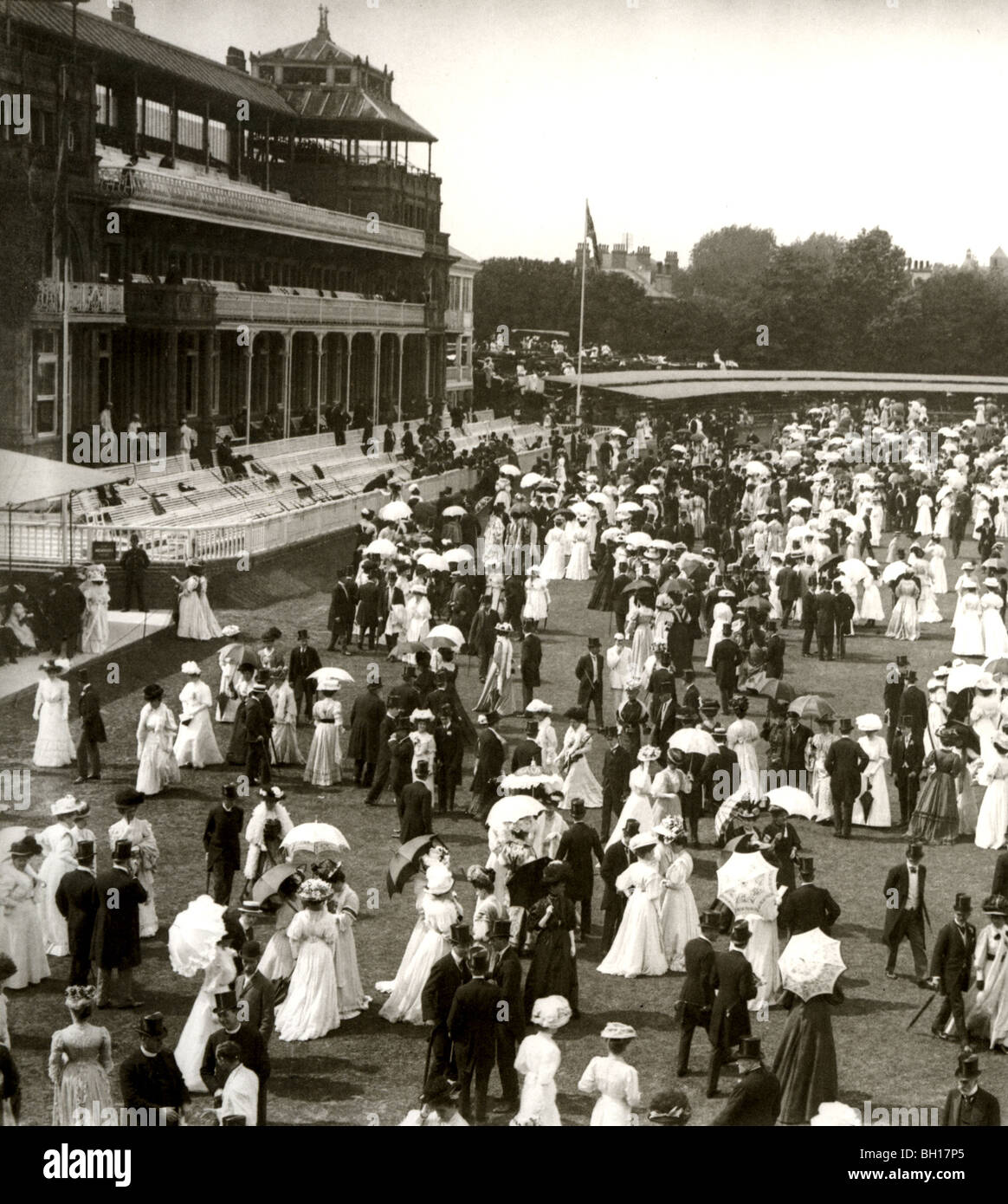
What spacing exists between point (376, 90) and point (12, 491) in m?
7.89

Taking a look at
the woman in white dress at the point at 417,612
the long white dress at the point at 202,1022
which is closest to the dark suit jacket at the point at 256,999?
the long white dress at the point at 202,1022

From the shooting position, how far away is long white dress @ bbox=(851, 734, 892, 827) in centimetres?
1644

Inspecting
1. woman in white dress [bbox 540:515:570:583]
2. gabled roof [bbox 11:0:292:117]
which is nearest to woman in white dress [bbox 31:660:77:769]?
gabled roof [bbox 11:0:292:117]

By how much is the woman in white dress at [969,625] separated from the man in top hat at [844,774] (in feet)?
28.9

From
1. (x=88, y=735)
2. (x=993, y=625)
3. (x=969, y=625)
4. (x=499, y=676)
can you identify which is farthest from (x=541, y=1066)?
(x=969, y=625)

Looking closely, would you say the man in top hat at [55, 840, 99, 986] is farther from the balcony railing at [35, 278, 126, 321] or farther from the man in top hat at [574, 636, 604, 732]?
the balcony railing at [35, 278, 126, 321]

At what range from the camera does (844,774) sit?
52.4ft

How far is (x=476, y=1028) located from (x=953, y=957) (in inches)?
137

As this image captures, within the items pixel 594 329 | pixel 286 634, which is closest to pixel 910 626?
pixel 286 634

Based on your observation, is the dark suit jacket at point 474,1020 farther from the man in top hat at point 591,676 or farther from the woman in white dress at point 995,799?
the man in top hat at point 591,676

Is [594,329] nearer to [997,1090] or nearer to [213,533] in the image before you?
[213,533]

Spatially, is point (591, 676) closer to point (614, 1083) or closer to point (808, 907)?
point (808, 907)

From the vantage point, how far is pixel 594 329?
70.5m

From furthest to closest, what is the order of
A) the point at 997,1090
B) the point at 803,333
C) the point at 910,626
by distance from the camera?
the point at 803,333 → the point at 910,626 → the point at 997,1090
